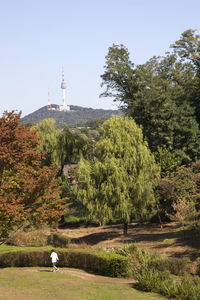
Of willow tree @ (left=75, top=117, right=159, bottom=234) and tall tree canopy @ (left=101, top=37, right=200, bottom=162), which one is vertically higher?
tall tree canopy @ (left=101, top=37, right=200, bottom=162)

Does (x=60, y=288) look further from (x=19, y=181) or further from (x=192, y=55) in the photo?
(x=192, y=55)

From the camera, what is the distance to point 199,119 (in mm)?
44250

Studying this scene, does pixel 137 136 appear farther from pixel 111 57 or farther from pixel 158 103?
pixel 111 57

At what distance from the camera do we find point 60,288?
16641mm

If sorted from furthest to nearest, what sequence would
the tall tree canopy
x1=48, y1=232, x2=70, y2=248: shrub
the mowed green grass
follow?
the tall tree canopy < x1=48, y1=232, x2=70, y2=248: shrub < the mowed green grass

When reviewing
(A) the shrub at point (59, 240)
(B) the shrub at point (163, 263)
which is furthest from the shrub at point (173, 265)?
(A) the shrub at point (59, 240)

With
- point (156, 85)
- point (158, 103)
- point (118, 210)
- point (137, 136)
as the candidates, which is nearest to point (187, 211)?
point (118, 210)

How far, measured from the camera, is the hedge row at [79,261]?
65.9ft

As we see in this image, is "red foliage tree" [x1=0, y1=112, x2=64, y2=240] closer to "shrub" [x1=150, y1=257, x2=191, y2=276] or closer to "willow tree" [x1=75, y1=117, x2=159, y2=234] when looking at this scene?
"shrub" [x1=150, y1=257, x2=191, y2=276]

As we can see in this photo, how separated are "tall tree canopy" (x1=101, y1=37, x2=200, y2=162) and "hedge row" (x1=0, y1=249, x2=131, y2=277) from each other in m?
18.6

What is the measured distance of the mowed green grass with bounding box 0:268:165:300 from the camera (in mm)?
15203

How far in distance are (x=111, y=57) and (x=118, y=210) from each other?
24.2m

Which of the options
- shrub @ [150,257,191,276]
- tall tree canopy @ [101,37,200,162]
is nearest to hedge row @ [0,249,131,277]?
shrub @ [150,257,191,276]

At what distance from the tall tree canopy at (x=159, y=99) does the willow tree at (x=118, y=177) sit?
17.2 ft
